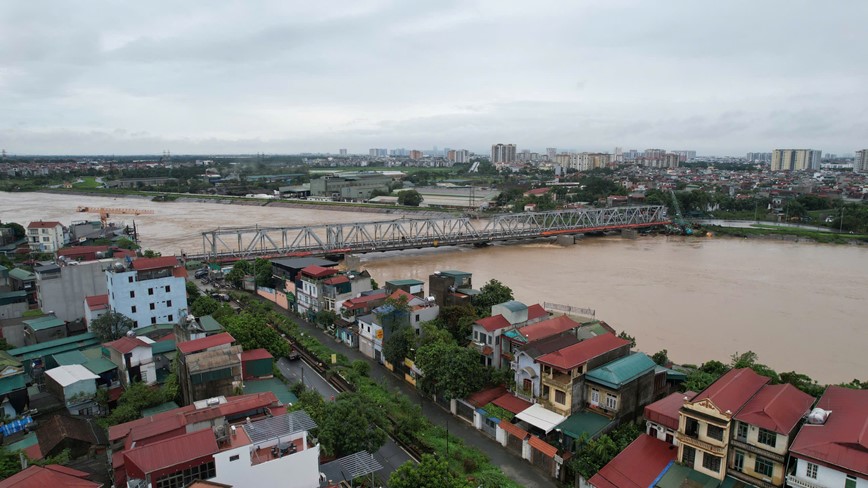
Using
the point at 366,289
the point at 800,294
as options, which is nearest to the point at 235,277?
the point at 366,289

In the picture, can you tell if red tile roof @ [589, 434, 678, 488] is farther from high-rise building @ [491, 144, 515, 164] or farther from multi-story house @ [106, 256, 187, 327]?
high-rise building @ [491, 144, 515, 164]

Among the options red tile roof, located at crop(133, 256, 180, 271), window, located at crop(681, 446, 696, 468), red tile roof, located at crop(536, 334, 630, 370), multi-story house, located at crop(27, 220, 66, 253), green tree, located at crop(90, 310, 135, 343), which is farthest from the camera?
multi-story house, located at crop(27, 220, 66, 253)

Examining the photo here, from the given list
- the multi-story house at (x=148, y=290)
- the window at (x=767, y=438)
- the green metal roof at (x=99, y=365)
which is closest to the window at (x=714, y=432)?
the window at (x=767, y=438)

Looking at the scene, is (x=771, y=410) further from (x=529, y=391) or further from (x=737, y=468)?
(x=529, y=391)

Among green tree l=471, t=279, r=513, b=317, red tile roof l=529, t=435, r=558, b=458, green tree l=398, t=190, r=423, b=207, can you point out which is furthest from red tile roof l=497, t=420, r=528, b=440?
green tree l=398, t=190, r=423, b=207

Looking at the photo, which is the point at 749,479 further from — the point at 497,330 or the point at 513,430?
the point at 497,330
